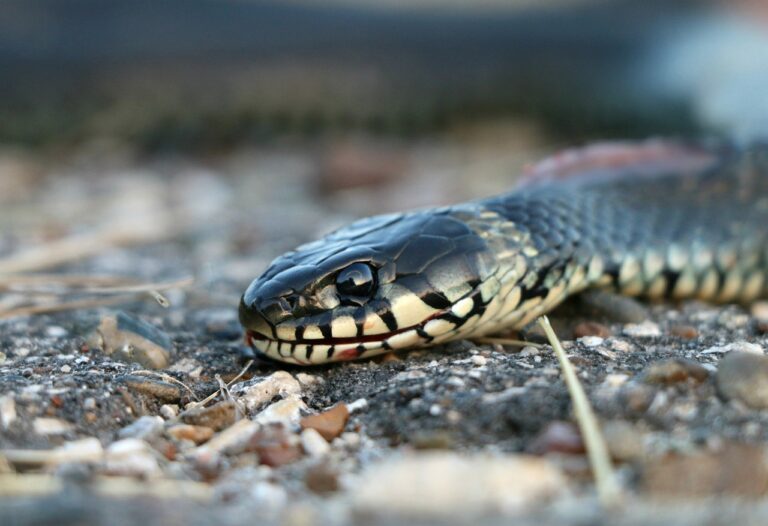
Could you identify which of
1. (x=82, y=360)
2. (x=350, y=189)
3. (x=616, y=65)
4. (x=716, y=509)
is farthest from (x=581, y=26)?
(x=716, y=509)

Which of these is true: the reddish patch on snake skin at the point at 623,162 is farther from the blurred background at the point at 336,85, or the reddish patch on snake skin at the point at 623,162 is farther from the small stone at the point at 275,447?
the blurred background at the point at 336,85

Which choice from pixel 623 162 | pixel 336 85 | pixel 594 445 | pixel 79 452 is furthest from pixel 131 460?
pixel 336 85

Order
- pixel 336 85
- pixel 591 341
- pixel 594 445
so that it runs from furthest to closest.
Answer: pixel 336 85, pixel 591 341, pixel 594 445

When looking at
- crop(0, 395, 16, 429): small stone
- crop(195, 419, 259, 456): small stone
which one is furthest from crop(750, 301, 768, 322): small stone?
crop(0, 395, 16, 429): small stone

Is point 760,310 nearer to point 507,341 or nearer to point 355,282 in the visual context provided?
point 507,341

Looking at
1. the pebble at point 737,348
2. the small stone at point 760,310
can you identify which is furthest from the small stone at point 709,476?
the small stone at point 760,310
